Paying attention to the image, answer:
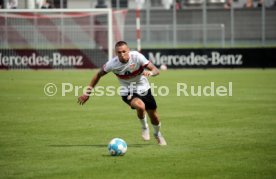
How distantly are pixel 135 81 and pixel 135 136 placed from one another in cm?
148

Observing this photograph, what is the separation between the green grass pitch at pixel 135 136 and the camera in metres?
10.3

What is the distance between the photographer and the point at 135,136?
14312 mm

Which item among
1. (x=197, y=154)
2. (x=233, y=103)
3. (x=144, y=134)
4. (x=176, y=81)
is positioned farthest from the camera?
(x=176, y=81)

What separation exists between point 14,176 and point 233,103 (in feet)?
40.1

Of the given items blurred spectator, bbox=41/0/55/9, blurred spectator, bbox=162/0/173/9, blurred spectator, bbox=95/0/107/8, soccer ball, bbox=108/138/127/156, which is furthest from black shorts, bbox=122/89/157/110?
blurred spectator, bbox=162/0/173/9

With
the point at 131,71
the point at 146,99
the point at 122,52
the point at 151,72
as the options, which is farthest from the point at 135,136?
the point at 122,52

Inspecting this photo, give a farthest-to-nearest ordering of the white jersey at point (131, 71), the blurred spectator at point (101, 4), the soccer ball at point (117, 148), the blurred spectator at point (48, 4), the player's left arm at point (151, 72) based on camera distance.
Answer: the blurred spectator at point (101, 4) → the blurred spectator at point (48, 4) → the white jersey at point (131, 71) → the player's left arm at point (151, 72) → the soccer ball at point (117, 148)

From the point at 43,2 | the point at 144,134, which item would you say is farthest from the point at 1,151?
the point at 43,2

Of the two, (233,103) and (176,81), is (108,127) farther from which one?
(176,81)

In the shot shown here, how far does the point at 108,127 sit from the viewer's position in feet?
51.7

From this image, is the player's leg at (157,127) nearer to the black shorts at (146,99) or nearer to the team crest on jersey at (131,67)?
the black shorts at (146,99)

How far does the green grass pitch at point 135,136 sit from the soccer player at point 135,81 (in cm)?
60

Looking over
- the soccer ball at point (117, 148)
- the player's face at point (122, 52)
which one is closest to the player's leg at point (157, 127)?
the player's face at point (122, 52)

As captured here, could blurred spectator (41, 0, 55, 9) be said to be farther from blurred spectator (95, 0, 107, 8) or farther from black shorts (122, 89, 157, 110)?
black shorts (122, 89, 157, 110)
